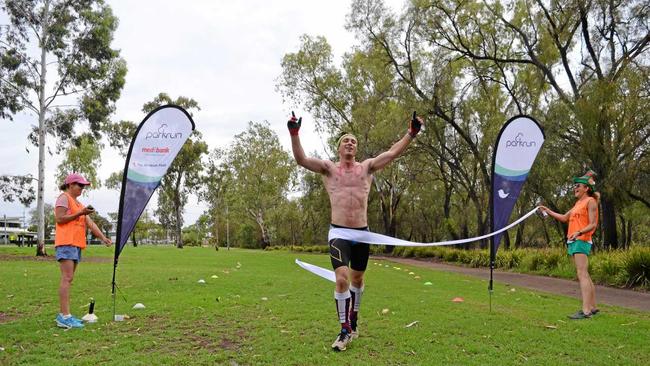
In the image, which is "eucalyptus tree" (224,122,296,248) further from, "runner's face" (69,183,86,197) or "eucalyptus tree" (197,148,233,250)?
"runner's face" (69,183,86,197)

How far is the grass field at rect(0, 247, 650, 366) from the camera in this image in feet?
13.6

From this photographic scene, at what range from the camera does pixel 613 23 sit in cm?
1675

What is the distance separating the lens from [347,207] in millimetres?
4762

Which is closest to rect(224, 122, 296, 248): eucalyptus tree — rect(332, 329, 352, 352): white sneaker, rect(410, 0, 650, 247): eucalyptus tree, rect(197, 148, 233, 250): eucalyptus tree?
rect(197, 148, 233, 250): eucalyptus tree

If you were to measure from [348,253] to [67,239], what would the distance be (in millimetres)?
3237

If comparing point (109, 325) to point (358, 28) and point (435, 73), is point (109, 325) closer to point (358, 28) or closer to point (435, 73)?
point (435, 73)

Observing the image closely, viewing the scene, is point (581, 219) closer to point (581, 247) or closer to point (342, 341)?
point (581, 247)

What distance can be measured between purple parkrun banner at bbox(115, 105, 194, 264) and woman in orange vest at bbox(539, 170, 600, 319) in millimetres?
5151

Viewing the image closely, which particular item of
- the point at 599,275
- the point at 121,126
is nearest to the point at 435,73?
the point at 599,275

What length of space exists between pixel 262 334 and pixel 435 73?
68.6ft

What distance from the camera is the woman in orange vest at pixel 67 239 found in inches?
208

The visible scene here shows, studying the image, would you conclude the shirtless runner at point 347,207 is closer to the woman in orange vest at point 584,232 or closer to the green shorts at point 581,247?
the woman in orange vest at point 584,232

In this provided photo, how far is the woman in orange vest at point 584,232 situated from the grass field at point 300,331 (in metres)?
0.31

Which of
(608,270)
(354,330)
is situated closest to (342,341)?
(354,330)
